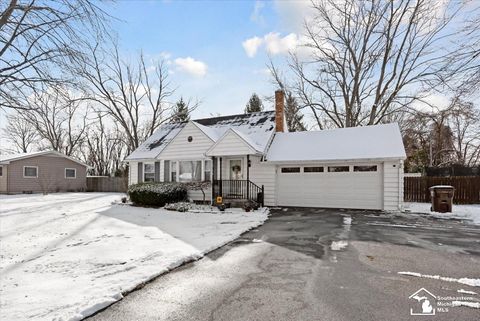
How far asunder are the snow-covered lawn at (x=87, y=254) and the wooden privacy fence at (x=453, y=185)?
10492mm

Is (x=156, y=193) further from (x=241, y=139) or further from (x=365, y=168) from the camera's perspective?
(x=365, y=168)

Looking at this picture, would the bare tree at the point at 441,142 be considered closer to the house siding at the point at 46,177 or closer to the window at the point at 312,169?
the window at the point at 312,169

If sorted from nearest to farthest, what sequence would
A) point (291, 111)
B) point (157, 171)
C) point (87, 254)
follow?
point (87, 254) < point (157, 171) < point (291, 111)

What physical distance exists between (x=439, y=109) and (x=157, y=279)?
2400cm

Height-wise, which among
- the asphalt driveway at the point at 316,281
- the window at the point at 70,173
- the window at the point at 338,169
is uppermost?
the window at the point at 338,169

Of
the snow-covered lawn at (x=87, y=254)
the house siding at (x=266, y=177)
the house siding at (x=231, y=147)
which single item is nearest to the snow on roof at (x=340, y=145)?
the house siding at (x=266, y=177)

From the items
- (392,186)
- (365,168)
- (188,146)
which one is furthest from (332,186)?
(188,146)

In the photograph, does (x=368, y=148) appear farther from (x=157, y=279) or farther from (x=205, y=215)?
(x=157, y=279)

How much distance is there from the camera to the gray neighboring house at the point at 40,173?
25000 millimetres

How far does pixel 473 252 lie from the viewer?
20.6ft

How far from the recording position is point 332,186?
14.1 m

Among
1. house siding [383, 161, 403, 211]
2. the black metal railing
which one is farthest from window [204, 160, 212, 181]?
house siding [383, 161, 403, 211]

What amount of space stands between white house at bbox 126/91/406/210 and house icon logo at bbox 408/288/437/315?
9676mm

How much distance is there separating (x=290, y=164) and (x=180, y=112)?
21.3 m
